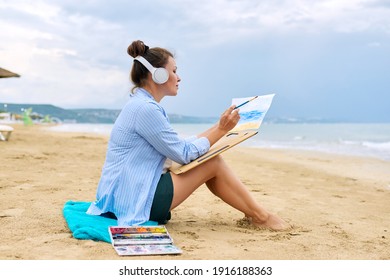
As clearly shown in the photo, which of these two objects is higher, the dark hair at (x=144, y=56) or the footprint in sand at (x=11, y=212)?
the dark hair at (x=144, y=56)

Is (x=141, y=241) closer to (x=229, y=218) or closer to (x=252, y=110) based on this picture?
(x=252, y=110)

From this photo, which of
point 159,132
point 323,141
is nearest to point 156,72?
point 159,132

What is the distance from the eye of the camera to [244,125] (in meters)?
3.42

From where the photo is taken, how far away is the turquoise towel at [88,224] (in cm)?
309

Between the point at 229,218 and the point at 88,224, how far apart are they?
128 centimetres

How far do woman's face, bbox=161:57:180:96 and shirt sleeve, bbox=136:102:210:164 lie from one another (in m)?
0.21

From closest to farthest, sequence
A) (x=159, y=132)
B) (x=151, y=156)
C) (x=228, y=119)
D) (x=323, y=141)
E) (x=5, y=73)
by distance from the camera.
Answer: (x=159, y=132)
(x=151, y=156)
(x=228, y=119)
(x=5, y=73)
(x=323, y=141)

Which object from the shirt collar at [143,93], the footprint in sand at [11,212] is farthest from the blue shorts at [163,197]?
the footprint in sand at [11,212]

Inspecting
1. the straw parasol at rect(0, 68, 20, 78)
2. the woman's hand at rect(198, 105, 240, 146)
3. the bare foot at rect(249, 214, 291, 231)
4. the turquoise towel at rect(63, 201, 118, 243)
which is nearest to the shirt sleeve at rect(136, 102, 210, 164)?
the woman's hand at rect(198, 105, 240, 146)

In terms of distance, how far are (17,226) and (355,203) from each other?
11.2 ft

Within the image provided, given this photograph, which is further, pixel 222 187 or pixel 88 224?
pixel 222 187

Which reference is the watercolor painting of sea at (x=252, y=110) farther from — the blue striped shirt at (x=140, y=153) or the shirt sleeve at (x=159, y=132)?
the shirt sleeve at (x=159, y=132)

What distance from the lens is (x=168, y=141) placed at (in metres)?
3.13

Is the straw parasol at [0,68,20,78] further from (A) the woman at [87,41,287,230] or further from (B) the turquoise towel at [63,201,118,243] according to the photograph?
(A) the woman at [87,41,287,230]
